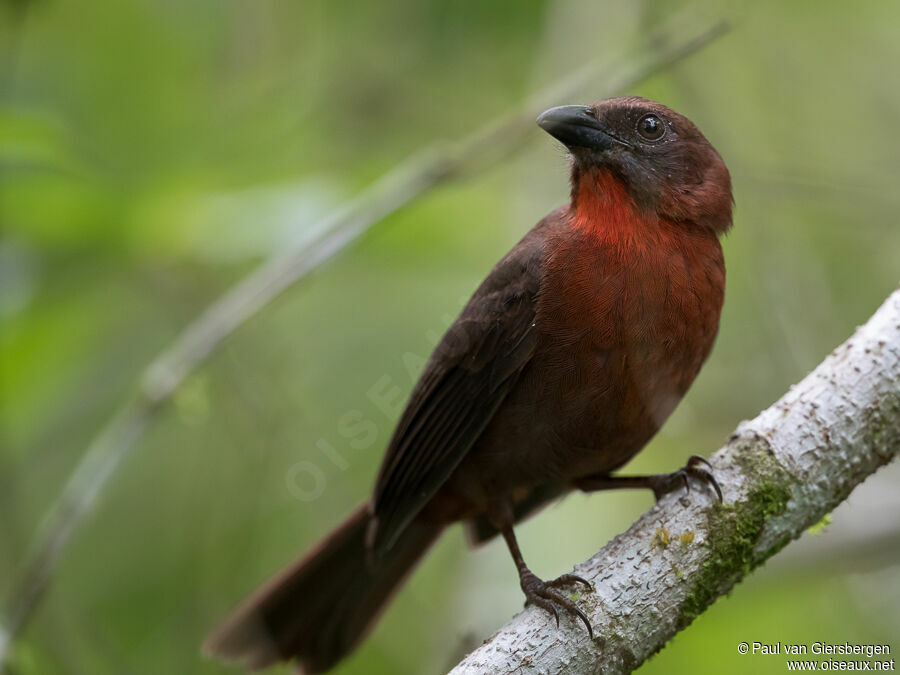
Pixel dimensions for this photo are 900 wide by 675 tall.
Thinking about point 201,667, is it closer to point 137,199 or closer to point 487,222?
point 137,199

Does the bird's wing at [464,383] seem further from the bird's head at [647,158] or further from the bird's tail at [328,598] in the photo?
the bird's tail at [328,598]

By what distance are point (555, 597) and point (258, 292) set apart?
1.45 meters

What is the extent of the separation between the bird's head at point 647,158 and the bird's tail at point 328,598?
1369 millimetres

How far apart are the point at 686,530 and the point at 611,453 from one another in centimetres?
47

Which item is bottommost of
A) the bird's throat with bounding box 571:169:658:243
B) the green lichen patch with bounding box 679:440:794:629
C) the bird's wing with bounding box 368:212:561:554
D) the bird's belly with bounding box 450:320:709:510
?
the green lichen patch with bounding box 679:440:794:629

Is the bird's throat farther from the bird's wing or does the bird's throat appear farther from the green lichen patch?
the green lichen patch

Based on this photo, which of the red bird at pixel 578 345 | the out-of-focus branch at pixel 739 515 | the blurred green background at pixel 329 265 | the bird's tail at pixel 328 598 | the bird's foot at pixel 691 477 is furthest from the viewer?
the bird's tail at pixel 328 598

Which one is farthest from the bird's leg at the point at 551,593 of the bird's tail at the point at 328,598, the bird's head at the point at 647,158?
the bird's head at the point at 647,158

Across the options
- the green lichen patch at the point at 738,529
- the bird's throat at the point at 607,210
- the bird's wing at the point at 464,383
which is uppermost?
the bird's throat at the point at 607,210

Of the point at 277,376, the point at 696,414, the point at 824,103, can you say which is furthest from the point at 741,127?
the point at 277,376

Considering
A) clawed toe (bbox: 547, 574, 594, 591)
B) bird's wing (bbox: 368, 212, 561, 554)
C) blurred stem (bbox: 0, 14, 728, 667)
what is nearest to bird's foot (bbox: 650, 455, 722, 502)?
clawed toe (bbox: 547, 574, 594, 591)

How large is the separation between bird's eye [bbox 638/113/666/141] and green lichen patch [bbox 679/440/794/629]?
1.06 meters

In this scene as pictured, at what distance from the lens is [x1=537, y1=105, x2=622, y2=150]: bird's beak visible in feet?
10.2

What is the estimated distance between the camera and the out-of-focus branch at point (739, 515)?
2.43m
